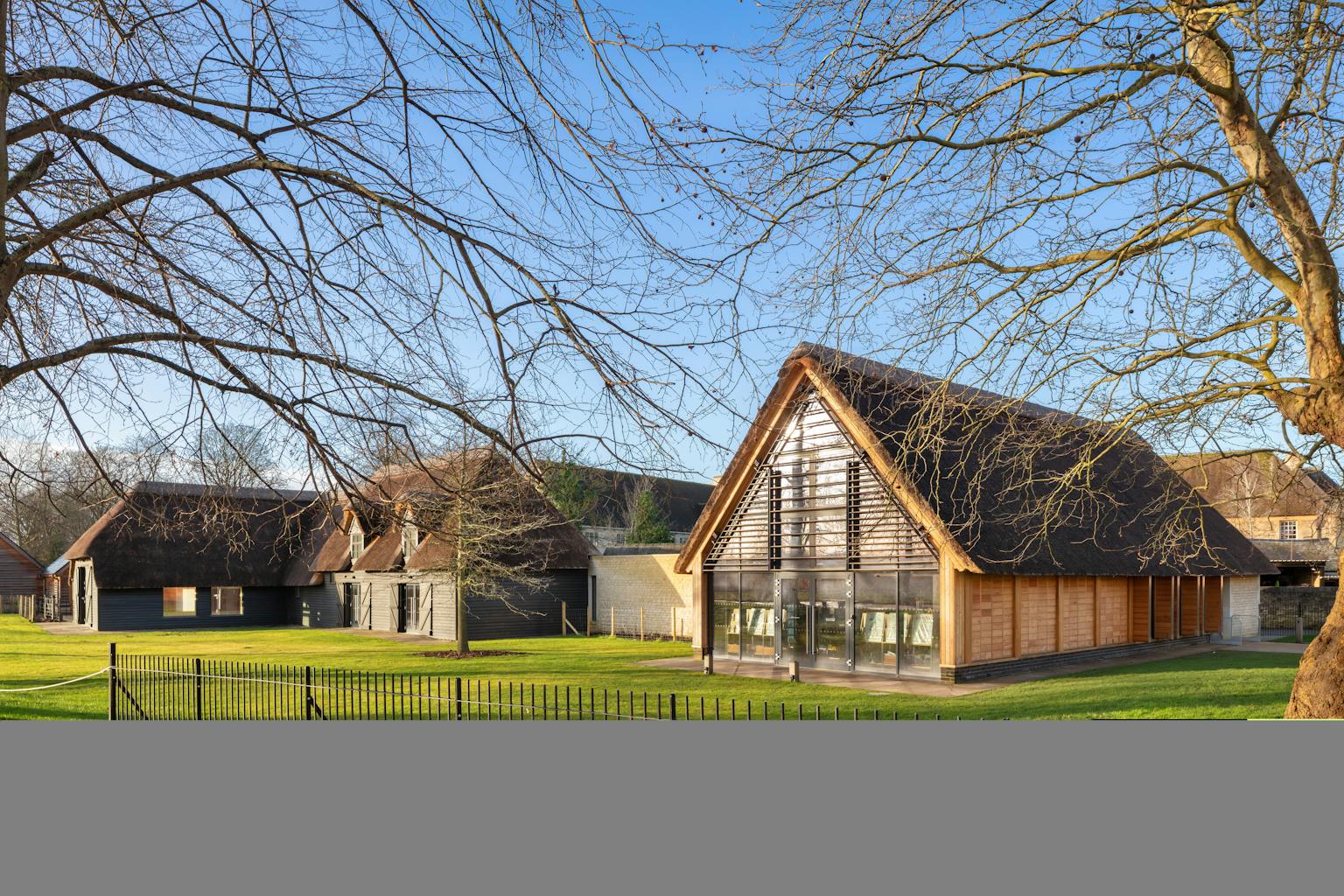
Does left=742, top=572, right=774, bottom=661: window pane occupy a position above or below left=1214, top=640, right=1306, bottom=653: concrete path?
above

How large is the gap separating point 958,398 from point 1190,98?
3073 mm

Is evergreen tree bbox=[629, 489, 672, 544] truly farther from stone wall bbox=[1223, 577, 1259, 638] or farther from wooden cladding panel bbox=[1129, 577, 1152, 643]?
wooden cladding panel bbox=[1129, 577, 1152, 643]

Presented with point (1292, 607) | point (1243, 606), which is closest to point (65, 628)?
point (1243, 606)

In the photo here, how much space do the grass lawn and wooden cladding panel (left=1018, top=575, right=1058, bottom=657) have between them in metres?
1.35

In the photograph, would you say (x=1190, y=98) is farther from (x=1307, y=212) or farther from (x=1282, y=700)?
(x=1282, y=700)

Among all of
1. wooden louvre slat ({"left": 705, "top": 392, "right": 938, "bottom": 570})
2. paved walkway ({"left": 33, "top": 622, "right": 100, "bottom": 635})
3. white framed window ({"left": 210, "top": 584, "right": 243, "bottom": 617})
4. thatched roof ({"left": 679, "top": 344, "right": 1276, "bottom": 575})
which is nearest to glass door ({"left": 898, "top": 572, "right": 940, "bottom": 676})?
wooden louvre slat ({"left": 705, "top": 392, "right": 938, "bottom": 570})

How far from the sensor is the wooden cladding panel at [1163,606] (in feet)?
83.3

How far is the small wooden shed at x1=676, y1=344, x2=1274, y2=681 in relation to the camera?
17.6 metres

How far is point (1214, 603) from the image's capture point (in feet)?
94.3

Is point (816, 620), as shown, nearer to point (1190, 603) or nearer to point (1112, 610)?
point (1112, 610)

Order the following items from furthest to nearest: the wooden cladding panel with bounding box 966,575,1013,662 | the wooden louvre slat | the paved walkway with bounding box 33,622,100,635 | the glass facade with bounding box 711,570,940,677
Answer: the paved walkway with bounding box 33,622,100,635 → the wooden louvre slat → the glass facade with bounding box 711,570,940,677 → the wooden cladding panel with bounding box 966,575,1013,662

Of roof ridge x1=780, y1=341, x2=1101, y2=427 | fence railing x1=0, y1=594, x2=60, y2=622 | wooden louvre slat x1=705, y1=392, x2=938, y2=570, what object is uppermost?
roof ridge x1=780, y1=341, x2=1101, y2=427

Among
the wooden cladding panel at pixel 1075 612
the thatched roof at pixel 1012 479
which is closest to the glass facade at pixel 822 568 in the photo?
the thatched roof at pixel 1012 479

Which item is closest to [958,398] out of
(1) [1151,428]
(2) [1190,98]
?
(1) [1151,428]
